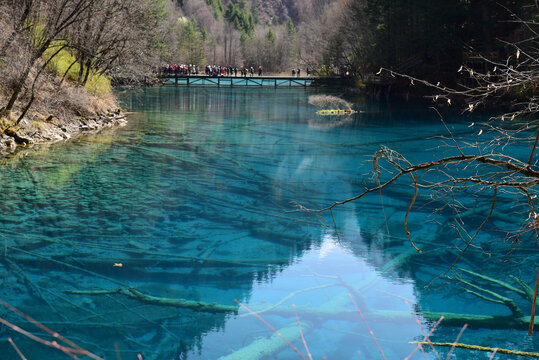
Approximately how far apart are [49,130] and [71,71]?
249 inches

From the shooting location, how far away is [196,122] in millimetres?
22719

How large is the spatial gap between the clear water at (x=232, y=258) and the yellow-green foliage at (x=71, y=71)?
23.8 feet

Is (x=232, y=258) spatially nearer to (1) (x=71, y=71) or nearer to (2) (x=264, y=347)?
(2) (x=264, y=347)

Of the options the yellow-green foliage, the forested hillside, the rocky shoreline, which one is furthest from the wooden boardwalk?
the rocky shoreline

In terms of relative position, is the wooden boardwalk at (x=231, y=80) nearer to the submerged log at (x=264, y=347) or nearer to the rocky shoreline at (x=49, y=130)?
the rocky shoreline at (x=49, y=130)

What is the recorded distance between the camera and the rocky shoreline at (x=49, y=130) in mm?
15500

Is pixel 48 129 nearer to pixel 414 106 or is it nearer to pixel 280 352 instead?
pixel 280 352

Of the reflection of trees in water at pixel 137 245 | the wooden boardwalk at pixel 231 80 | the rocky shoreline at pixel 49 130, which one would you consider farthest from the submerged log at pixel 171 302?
the wooden boardwalk at pixel 231 80

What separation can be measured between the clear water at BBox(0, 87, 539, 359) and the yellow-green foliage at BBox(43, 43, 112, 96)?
23.8 feet

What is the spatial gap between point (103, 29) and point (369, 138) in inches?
426

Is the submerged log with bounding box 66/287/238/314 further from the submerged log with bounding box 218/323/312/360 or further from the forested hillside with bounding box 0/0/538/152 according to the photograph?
Answer: the forested hillside with bounding box 0/0/538/152

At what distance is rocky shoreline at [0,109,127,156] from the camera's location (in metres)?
15.5

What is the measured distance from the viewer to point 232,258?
7945 millimetres

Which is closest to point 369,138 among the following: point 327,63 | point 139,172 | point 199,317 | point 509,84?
point 139,172
